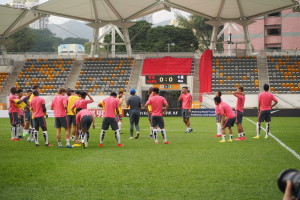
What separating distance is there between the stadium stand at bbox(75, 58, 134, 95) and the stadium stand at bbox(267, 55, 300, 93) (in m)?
15.1

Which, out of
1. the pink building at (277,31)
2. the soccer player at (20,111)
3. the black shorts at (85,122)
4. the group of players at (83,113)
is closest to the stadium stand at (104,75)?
the pink building at (277,31)

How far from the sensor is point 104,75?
2109 inches

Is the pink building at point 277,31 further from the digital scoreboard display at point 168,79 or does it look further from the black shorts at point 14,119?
the black shorts at point 14,119

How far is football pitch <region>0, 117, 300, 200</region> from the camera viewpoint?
27.2 ft

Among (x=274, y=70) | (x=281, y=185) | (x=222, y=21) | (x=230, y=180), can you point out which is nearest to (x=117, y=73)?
(x=222, y=21)

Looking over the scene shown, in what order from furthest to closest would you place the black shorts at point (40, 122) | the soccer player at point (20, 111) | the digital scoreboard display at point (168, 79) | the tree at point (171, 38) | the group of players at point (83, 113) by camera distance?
the tree at point (171, 38) < the digital scoreboard display at point (168, 79) < the soccer player at point (20, 111) < the black shorts at point (40, 122) < the group of players at point (83, 113)

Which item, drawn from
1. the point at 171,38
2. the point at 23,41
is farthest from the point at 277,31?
the point at 23,41

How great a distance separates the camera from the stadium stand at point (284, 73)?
47.3m

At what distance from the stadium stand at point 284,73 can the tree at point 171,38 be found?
113 feet

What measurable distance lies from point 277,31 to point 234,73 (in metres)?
30.5

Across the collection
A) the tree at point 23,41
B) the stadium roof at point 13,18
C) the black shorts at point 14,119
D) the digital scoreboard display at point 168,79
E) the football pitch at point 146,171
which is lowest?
the football pitch at point 146,171

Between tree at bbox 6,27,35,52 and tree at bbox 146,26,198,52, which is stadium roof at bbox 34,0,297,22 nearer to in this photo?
tree at bbox 146,26,198,52

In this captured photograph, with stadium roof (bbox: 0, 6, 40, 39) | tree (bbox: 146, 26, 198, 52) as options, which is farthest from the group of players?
tree (bbox: 146, 26, 198, 52)

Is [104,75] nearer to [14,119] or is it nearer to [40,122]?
[14,119]
